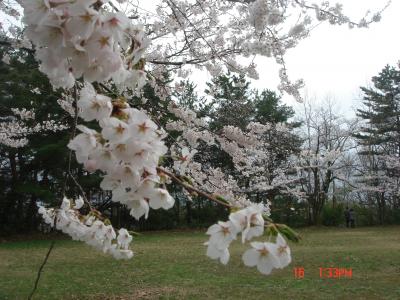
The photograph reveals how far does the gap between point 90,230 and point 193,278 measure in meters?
5.39

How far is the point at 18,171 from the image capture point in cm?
1752

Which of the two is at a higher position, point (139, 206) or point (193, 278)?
point (139, 206)

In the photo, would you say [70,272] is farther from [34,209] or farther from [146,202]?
[34,209]

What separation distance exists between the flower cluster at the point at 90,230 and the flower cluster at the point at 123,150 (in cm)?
80

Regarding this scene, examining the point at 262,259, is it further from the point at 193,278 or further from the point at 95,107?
the point at 193,278

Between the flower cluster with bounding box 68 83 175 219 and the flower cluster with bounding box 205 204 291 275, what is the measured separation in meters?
0.13

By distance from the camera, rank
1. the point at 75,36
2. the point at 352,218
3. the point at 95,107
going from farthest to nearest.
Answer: the point at 352,218 < the point at 95,107 < the point at 75,36

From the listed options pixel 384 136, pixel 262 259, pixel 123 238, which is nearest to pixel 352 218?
pixel 384 136

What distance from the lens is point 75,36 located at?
2.36 feet

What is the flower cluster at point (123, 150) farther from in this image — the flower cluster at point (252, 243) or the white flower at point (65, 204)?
the white flower at point (65, 204)

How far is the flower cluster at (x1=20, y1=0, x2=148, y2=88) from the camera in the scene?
69 cm

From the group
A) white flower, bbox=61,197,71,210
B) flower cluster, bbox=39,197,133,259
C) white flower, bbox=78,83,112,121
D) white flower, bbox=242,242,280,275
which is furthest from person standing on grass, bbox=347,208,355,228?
white flower, bbox=78,83,112,121

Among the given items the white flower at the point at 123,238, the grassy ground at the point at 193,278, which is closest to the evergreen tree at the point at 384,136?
the grassy ground at the point at 193,278

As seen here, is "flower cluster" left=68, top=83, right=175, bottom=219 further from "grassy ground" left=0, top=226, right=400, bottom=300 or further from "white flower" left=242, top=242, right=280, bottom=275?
"grassy ground" left=0, top=226, right=400, bottom=300
